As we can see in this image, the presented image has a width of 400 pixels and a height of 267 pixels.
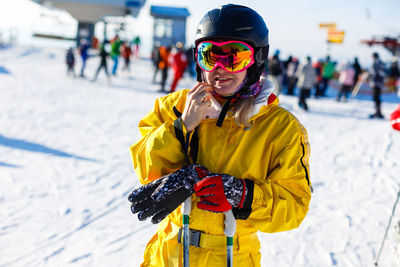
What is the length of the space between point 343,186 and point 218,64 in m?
4.43

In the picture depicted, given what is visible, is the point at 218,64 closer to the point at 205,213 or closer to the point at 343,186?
the point at 205,213

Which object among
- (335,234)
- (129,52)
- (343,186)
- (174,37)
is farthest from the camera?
(174,37)

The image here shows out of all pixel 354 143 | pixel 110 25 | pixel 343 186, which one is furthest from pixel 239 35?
pixel 110 25

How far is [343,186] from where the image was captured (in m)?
5.19

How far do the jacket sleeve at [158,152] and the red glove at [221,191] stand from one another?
0.21 meters

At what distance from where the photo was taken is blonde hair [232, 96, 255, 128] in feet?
4.70

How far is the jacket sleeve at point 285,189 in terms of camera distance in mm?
1383

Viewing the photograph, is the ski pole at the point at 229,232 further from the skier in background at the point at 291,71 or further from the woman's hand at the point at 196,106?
the skier in background at the point at 291,71

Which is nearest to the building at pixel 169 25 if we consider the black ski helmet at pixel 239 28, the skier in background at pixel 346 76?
the skier in background at pixel 346 76

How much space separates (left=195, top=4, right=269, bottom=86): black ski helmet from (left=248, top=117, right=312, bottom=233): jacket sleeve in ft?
1.17

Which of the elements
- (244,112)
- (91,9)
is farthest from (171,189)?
(91,9)

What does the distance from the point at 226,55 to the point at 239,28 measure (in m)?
0.14

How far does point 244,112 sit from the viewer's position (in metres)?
1.44

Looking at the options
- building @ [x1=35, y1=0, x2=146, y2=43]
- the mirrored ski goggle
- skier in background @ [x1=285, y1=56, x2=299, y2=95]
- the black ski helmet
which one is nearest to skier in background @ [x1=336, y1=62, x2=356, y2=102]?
skier in background @ [x1=285, y1=56, x2=299, y2=95]
